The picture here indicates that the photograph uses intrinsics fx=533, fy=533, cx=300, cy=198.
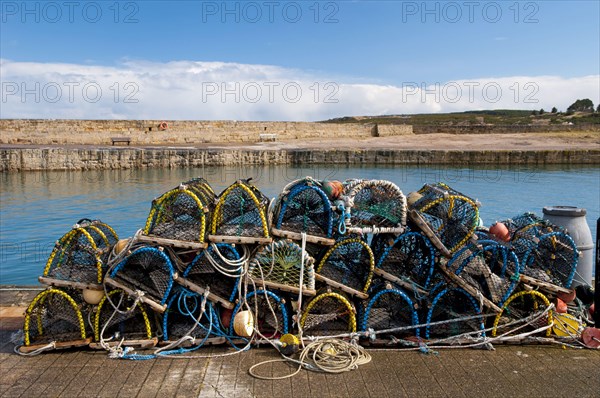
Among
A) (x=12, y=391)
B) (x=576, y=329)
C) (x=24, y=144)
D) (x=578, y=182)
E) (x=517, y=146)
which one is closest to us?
(x=12, y=391)

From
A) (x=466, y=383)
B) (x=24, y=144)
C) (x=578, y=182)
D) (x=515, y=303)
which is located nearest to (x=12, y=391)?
(x=466, y=383)

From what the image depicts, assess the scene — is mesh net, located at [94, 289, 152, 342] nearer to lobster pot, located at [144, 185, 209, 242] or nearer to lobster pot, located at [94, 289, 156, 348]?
lobster pot, located at [94, 289, 156, 348]

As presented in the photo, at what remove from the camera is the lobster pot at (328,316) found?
174 inches

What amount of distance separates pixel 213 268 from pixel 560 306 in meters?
3.04

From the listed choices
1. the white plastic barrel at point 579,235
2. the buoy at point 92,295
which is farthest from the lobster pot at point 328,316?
the white plastic barrel at point 579,235

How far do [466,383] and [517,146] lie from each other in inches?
1390

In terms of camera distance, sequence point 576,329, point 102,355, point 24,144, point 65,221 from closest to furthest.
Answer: point 102,355 → point 576,329 → point 65,221 → point 24,144

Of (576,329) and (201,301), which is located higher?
(201,301)

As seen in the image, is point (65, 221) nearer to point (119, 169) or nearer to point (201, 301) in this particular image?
point (119, 169)

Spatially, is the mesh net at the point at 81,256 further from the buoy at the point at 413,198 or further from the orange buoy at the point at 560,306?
the orange buoy at the point at 560,306

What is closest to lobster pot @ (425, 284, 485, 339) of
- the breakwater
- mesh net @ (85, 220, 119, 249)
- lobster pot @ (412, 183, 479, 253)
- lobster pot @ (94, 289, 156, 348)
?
lobster pot @ (412, 183, 479, 253)

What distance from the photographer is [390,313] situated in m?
4.60

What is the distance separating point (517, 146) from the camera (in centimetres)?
3600

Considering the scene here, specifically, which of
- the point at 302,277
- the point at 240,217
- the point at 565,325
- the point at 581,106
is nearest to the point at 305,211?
the point at 240,217
